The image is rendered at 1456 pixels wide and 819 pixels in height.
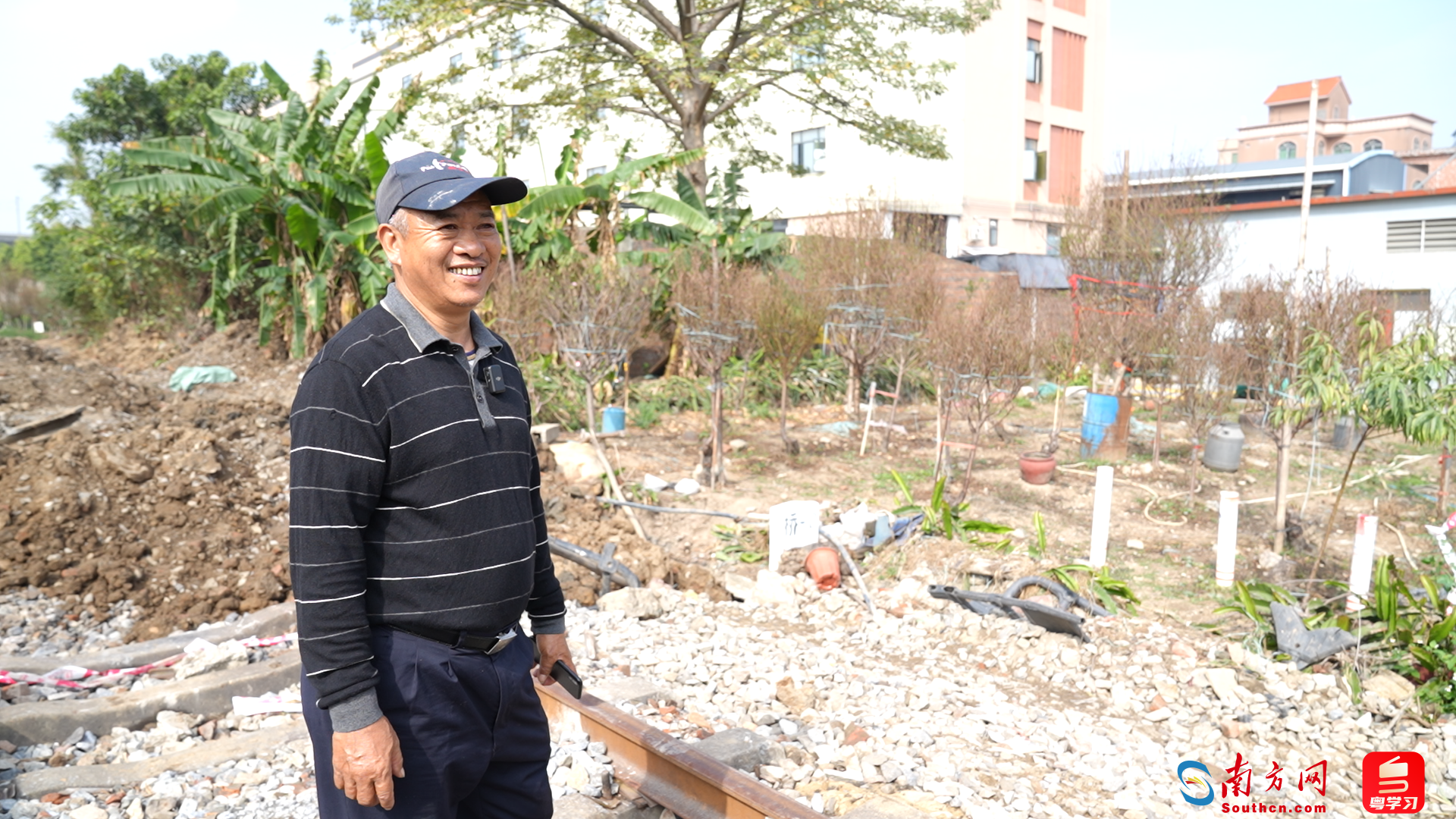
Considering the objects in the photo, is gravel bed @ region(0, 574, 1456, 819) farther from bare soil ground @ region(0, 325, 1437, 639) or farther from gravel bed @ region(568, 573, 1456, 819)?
bare soil ground @ region(0, 325, 1437, 639)

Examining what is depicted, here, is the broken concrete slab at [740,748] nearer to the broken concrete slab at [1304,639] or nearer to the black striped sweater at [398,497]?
the black striped sweater at [398,497]

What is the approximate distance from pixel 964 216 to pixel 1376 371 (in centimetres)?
2475

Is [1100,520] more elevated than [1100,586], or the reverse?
[1100,520]

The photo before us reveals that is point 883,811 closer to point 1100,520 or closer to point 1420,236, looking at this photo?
point 1100,520

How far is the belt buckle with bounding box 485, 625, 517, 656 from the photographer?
254 centimetres

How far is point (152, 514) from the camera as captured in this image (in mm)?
8500

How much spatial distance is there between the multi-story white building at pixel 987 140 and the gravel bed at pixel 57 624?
79.6 feet

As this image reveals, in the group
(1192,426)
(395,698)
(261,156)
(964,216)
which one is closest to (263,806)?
(395,698)

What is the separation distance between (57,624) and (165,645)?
1.57 metres

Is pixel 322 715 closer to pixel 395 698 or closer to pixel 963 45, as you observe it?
pixel 395 698

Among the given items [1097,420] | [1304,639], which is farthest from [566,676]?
[1097,420]

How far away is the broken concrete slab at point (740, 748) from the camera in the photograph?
169 inches

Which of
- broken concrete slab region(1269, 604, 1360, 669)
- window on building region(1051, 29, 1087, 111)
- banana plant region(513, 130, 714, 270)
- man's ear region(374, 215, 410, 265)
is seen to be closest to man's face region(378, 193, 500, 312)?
man's ear region(374, 215, 410, 265)

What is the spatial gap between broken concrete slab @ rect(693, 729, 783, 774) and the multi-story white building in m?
25.7
